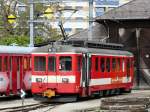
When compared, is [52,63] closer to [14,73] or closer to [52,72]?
[52,72]

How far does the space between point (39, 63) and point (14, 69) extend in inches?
92.6

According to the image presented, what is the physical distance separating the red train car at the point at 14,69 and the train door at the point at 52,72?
2448mm

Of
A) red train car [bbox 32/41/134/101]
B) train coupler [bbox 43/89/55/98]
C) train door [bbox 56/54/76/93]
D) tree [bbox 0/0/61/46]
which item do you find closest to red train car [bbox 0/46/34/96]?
red train car [bbox 32/41/134/101]

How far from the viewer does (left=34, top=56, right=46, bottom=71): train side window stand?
88.3ft

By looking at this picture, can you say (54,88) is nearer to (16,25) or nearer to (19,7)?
(16,25)

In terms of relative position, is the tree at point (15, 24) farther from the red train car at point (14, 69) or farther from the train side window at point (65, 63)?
the train side window at point (65, 63)

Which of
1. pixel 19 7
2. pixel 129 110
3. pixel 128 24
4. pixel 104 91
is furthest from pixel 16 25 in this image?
pixel 129 110

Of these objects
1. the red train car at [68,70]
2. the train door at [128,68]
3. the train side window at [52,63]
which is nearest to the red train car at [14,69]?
the red train car at [68,70]

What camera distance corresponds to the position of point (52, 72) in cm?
2653

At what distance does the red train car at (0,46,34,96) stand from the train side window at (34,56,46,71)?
1.69m

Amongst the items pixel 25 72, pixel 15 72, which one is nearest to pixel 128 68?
pixel 25 72

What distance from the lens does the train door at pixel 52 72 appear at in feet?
86.8

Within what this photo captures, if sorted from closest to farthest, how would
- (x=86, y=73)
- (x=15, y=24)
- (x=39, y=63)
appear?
(x=39, y=63) → (x=86, y=73) → (x=15, y=24)

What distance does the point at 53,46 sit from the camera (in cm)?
2680
